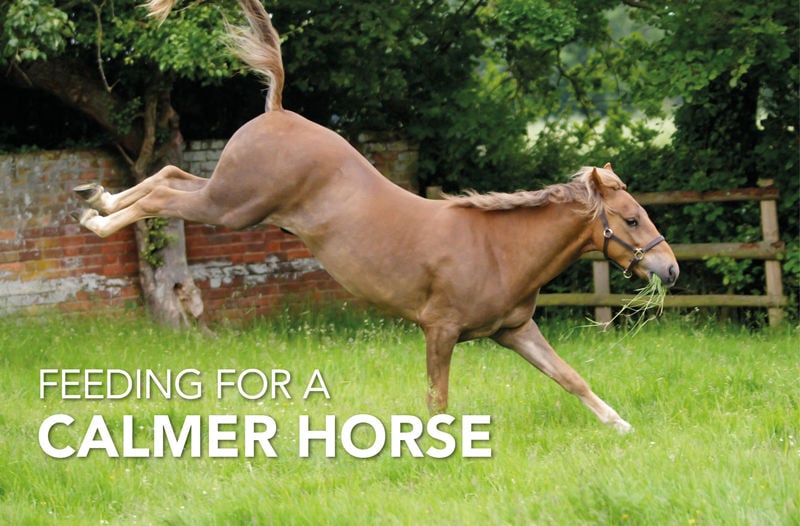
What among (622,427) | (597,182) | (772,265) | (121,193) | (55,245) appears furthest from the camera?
(55,245)

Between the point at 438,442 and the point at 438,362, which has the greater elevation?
the point at 438,362

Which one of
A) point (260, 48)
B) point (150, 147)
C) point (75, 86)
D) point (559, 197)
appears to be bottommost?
point (559, 197)

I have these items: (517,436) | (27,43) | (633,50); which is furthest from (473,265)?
(633,50)

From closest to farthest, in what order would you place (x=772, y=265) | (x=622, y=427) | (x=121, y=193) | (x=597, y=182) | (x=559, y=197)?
(x=622, y=427) → (x=597, y=182) → (x=559, y=197) → (x=121, y=193) → (x=772, y=265)

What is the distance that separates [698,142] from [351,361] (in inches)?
228

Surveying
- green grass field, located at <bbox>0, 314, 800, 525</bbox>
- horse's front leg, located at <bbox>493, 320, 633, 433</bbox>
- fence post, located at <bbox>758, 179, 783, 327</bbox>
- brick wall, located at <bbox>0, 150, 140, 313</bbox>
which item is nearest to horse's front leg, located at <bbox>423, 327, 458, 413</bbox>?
green grass field, located at <bbox>0, 314, 800, 525</bbox>

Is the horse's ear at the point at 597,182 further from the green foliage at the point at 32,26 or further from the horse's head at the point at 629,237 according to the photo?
the green foliage at the point at 32,26

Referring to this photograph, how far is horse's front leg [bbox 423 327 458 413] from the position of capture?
276 inches

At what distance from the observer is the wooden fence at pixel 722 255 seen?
11.2m

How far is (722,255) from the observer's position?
11516mm

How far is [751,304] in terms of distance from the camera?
11.2m

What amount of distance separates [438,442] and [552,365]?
113 cm

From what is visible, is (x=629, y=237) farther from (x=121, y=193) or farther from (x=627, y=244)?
(x=121, y=193)

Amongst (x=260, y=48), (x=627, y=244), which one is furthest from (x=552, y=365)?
(x=260, y=48)
